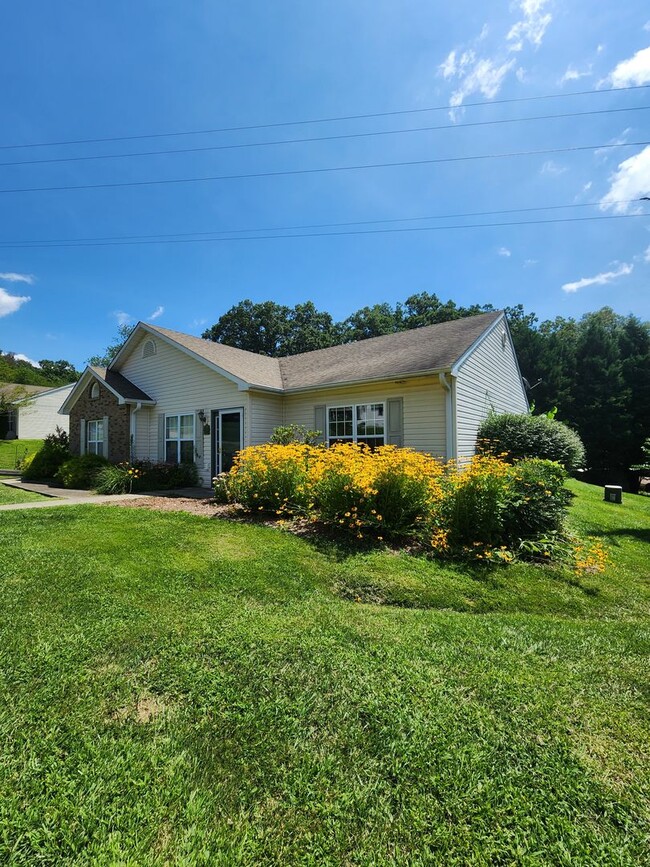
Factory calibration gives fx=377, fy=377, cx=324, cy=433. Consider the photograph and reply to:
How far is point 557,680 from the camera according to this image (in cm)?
265

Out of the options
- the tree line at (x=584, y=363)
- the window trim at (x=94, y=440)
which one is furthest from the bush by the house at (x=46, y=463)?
the tree line at (x=584, y=363)

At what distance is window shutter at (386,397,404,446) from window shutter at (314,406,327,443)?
2112mm

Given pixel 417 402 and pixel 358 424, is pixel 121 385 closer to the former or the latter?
pixel 358 424

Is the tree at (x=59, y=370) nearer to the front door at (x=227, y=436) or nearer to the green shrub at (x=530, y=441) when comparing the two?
the front door at (x=227, y=436)

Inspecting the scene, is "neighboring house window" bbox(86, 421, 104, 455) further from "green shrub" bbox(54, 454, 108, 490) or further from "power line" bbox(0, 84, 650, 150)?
"power line" bbox(0, 84, 650, 150)

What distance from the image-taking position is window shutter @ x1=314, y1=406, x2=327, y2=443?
11602 millimetres

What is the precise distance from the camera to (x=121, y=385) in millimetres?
14398

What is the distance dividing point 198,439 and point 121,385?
4.44 m

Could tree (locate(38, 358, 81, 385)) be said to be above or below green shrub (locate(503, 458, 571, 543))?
above

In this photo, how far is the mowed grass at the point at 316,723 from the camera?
160cm

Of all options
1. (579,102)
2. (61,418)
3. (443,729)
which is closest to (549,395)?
(579,102)

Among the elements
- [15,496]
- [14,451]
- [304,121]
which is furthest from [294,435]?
[14,451]

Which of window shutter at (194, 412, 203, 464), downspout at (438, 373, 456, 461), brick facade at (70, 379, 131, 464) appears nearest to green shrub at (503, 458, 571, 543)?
downspout at (438, 373, 456, 461)

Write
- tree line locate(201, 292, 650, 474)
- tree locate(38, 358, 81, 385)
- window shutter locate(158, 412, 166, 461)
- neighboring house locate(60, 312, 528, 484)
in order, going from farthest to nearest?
1. tree locate(38, 358, 81, 385)
2. tree line locate(201, 292, 650, 474)
3. window shutter locate(158, 412, 166, 461)
4. neighboring house locate(60, 312, 528, 484)
